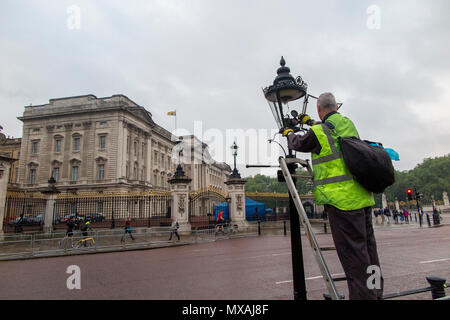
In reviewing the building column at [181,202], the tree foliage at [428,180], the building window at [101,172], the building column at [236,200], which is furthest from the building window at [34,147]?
the tree foliage at [428,180]

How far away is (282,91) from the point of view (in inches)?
154

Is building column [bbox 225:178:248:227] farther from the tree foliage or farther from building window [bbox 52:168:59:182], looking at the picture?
the tree foliage

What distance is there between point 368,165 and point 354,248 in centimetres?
70

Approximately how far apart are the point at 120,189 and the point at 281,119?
1645 inches

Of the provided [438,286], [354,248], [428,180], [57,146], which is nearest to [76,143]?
[57,146]

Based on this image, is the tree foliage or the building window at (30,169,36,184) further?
the tree foliage

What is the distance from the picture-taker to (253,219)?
31000 millimetres

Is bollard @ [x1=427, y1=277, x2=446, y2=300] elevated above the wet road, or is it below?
above

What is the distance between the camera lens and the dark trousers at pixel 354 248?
7.40ft

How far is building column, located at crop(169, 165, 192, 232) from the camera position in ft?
63.8

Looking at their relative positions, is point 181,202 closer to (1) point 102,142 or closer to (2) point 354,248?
(2) point 354,248

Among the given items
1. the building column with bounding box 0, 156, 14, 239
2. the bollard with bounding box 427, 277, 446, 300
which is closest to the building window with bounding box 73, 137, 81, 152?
the building column with bounding box 0, 156, 14, 239

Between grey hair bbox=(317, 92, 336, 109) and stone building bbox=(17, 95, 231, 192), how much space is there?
42.6 m

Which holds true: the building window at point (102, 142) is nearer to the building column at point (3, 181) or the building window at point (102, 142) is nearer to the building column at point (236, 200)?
the building column at point (3, 181)
